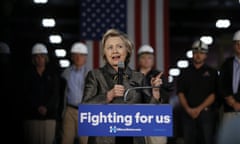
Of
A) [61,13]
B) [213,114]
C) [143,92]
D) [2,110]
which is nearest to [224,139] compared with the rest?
[143,92]

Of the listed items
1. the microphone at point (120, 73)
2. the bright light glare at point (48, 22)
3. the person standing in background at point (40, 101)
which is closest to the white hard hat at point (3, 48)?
the person standing in background at point (40, 101)

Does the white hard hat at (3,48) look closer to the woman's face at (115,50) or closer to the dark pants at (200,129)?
the dark pants at (200,129)

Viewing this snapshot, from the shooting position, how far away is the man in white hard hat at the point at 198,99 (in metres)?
5.65

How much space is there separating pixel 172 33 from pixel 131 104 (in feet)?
41.3

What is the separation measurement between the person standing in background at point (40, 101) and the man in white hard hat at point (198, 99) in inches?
48.8

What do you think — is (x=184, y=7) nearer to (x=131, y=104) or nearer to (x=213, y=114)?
(x=213, y=114)

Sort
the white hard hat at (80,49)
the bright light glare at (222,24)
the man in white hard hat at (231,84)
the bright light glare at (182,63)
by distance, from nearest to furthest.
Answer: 1. the man in white hard hat at (231,84)
2. the white hard hat at (80,49)
3. the bright light glare at (222,24)
4. the bright light glare at (182,63)

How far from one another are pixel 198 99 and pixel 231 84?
408 millimetres

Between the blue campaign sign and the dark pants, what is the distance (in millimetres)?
2927

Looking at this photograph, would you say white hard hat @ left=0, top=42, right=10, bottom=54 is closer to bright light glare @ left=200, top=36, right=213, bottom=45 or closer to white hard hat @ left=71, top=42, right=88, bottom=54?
white hard hat @ left=71, top=42, right=88, bottom=54

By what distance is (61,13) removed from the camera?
1212cm

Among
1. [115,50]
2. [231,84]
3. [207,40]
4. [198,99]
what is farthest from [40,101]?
→ [207,40]

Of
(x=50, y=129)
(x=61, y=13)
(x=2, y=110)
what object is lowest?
(x=50, y=129)

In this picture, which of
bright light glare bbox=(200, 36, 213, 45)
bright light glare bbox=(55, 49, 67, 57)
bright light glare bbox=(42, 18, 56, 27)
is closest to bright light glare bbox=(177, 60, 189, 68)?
bright light glare bbox=(200, 36, 213, 45)
